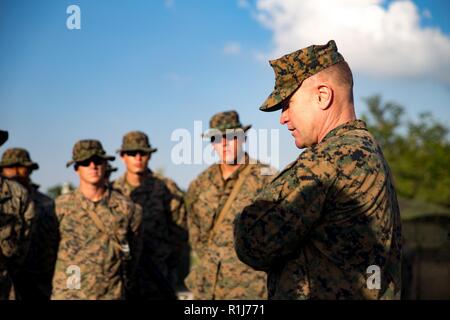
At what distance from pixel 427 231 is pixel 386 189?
34.8 ft

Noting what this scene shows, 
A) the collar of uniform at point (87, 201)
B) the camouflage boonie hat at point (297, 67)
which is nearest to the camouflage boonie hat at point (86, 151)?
the collar of uniform at point (87, 201)

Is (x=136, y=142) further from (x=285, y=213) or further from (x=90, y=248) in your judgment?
(x=285, y=213)

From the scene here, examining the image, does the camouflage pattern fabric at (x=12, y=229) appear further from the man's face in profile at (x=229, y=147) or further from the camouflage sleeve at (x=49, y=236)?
the man's face in profile at (x=229, y=147)

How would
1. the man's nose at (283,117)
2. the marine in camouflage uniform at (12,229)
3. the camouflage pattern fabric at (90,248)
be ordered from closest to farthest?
the man's nose at (283,117) → the marine in camouflage uniform at (12,229) → the camouflage pattern fabric at (90,248)

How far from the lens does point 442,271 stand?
12227 mm

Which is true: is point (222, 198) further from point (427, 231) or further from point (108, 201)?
point (427, 231)

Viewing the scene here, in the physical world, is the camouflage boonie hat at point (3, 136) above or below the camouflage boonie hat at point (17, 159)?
below

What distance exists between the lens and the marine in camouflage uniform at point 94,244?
6777 mm

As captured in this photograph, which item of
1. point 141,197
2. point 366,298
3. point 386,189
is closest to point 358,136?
point 386,189

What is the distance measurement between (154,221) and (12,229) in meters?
3.21

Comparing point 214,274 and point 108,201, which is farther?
Result: point 108,201

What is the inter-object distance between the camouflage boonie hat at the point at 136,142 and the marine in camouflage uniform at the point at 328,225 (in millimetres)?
6748

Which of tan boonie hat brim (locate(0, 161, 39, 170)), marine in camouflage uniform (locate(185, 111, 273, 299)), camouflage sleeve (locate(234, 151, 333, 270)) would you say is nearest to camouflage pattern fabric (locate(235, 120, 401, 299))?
camouflage sleeve (locate(234, 151, 333, 270))

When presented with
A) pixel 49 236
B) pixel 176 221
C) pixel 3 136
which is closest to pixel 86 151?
pixel 49 236
